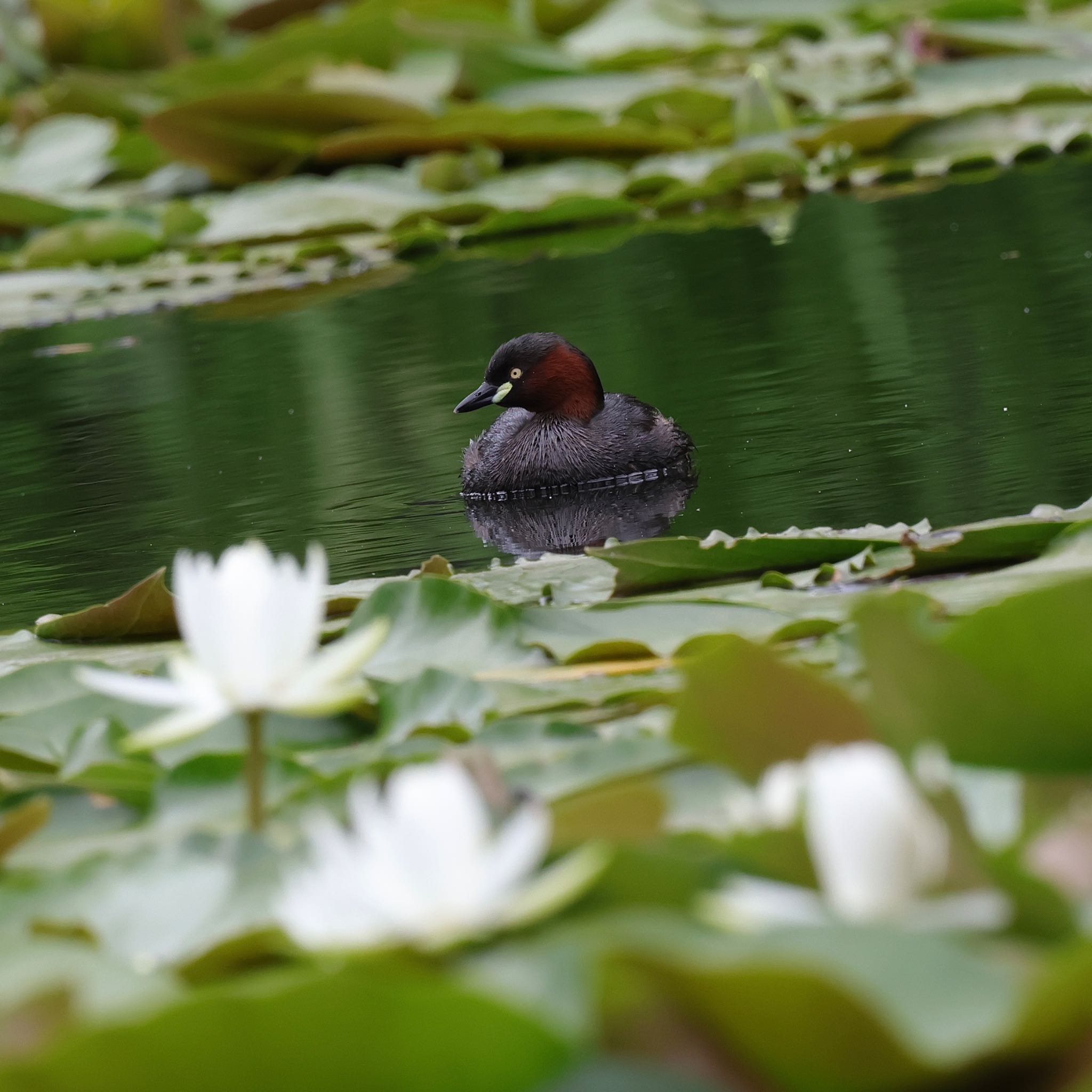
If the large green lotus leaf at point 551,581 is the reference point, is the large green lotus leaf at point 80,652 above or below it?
above

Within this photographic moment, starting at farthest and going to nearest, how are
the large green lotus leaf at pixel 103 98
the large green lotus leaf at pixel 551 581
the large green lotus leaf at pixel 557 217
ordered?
the large green lotus leaf at pixel 103 98, the large green lotus leaf at pixel 557 217, the large green lotus leaf at pixel 551 581

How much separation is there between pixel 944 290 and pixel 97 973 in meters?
5.56

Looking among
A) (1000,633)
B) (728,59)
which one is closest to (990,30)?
(728,59)

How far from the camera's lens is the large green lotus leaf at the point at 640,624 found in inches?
91.0

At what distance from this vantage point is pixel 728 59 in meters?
12.2

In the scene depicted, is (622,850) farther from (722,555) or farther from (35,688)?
(722,555)

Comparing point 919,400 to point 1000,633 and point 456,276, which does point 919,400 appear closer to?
point 1000,633

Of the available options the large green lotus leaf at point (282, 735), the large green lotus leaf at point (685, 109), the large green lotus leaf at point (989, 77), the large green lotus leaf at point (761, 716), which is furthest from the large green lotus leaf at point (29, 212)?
the large green lotus leaf at point (761, 716)

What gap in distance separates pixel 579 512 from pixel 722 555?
2.38 metres

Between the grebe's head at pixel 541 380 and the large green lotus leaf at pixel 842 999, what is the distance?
183 inches

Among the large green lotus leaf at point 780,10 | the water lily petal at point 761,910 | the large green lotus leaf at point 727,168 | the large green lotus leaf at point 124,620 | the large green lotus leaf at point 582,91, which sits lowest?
the large green lotus leaf at point 124,620

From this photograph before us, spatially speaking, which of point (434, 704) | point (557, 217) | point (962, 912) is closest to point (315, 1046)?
point (962, 912)

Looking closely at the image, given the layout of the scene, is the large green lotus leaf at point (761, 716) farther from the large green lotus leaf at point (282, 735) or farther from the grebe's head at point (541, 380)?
the grebe's head at point (541, 380)

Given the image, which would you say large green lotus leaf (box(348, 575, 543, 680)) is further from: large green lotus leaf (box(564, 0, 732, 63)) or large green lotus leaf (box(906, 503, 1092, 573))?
large green lotus leaf (box(564, 0, 732, 63))
